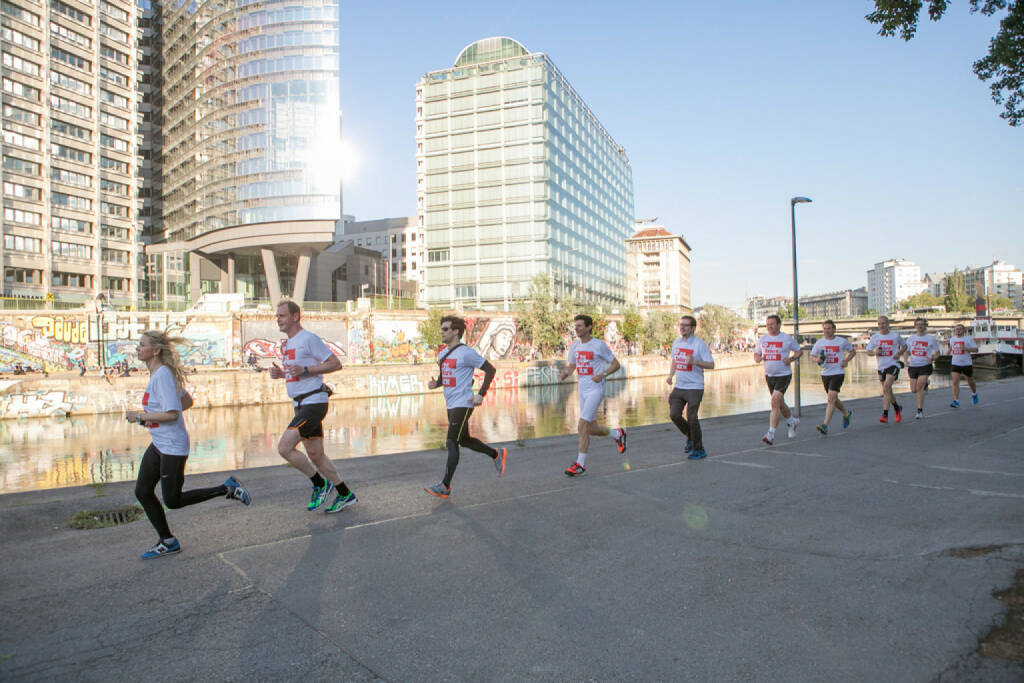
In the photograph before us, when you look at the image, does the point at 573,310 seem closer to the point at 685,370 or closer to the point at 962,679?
the point at 685,370

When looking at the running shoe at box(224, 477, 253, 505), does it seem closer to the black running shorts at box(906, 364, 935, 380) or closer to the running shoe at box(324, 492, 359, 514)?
the running shoe at box(324, 492, 359, 514)

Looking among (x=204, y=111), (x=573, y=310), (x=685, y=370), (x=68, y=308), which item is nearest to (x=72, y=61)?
(x=204, y=111)

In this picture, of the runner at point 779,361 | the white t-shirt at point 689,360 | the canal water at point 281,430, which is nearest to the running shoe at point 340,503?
the canal water at point 281,430

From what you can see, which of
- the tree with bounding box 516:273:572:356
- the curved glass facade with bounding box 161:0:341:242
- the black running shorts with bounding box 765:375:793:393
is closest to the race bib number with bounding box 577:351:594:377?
the black running shorts with bounding box 765:375:793:393

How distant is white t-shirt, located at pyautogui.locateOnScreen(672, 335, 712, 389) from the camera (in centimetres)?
898

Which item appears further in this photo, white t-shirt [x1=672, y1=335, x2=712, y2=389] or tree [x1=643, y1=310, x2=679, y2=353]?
tree [x1=643, y1=310, x2=679, y2=353]

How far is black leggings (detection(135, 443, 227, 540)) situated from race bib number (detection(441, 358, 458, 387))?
2602mm

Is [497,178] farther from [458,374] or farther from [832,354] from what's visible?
[458,374]

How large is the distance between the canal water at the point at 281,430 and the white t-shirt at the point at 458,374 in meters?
2.29

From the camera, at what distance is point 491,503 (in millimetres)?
6312

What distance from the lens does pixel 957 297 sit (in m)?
126

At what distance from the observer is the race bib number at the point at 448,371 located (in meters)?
6.82

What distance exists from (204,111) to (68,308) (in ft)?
99.4

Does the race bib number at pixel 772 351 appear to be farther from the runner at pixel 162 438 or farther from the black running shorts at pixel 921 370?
the runner at pixel 162 438
